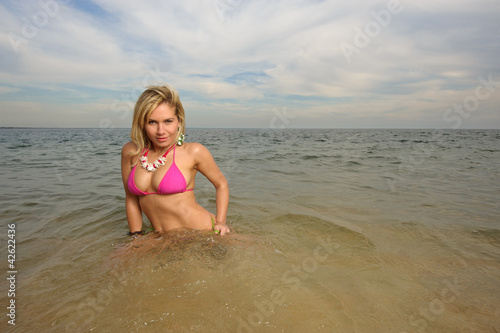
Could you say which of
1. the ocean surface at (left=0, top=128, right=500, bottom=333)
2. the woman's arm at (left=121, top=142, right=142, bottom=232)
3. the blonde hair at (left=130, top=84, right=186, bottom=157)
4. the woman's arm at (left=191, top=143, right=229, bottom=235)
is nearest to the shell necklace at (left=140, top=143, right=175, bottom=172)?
the blonde hair at (left=130, top=84, right=186, bottom=157)

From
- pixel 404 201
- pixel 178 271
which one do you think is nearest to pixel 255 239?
pixel 178 271

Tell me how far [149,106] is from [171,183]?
2.97 ft

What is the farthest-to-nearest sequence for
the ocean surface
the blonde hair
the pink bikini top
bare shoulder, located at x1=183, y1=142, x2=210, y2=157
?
bare shoulder, located at x1=183, y1=142, x2=210, y2=157
the pink bikini top
the blonde hair
the ocean surface

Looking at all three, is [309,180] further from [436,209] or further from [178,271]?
[178,271]

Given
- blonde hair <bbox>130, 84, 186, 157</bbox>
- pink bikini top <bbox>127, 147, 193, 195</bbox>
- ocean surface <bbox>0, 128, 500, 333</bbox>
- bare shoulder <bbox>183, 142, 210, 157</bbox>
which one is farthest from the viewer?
bare shoulder <bbox>183, 142, 210, 157</bbox>

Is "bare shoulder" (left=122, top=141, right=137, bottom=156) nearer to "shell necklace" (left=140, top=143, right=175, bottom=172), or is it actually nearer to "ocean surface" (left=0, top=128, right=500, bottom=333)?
"shell necklace" (left=140, top=143, right=175, bottom=172)

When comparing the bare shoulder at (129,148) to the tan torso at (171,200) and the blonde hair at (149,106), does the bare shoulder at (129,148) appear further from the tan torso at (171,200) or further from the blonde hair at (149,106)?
the tan torso at (171,200)

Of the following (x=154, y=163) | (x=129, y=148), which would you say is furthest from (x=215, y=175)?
(x=129, y=148)

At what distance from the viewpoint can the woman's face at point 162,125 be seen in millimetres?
2979

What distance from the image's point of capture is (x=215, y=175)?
11.3 ft

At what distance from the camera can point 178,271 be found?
2.68 meters

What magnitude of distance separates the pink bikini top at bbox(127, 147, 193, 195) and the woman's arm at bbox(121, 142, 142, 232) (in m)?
0.19

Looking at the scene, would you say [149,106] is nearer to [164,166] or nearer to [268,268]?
[164,166]

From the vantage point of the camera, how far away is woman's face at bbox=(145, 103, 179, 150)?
2979 mm
